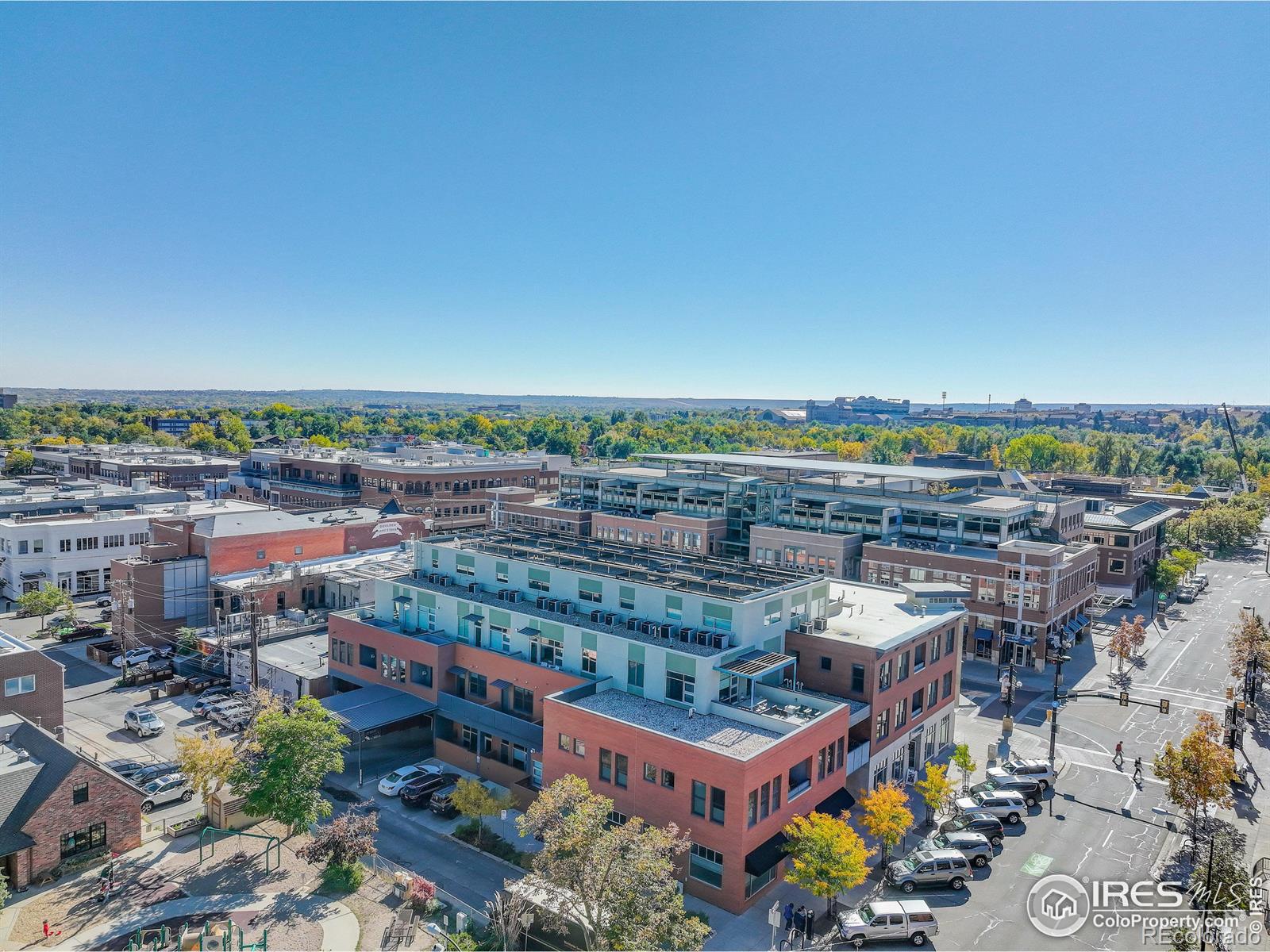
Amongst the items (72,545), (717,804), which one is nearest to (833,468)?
(717,804)

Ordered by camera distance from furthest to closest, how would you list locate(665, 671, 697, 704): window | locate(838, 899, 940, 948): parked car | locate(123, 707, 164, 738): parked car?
locate(123, 707, 164, 738): parked car, locate(665, 671, 697, 704): window, locate(838, 899, 940, 948): parked car

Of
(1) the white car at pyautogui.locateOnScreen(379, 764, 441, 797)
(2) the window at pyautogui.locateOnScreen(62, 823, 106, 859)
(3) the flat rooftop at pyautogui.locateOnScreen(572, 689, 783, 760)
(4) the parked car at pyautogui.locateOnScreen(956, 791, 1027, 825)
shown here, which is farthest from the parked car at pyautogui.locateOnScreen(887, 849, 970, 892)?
(2) the window at pyautogui.locateOnScreen(62, 823, 106, 859)

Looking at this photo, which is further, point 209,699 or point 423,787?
point 209,699

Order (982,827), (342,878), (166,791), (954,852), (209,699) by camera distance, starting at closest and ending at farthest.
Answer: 1. (342,878)
2. (954,852)
3. (982,827)
4. (166,791)
5. (209,699)

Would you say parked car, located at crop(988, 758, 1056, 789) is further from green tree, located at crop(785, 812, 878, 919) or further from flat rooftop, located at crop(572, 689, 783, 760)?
flat rooftop, located at crop(572, 689, 783, 760)

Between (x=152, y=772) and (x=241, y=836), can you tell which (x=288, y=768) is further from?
(x=152, y=772)

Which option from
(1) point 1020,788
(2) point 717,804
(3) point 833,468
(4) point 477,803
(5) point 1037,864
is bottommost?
(5) point 1037,864

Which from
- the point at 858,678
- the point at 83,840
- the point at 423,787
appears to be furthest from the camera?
the point at 858,678
